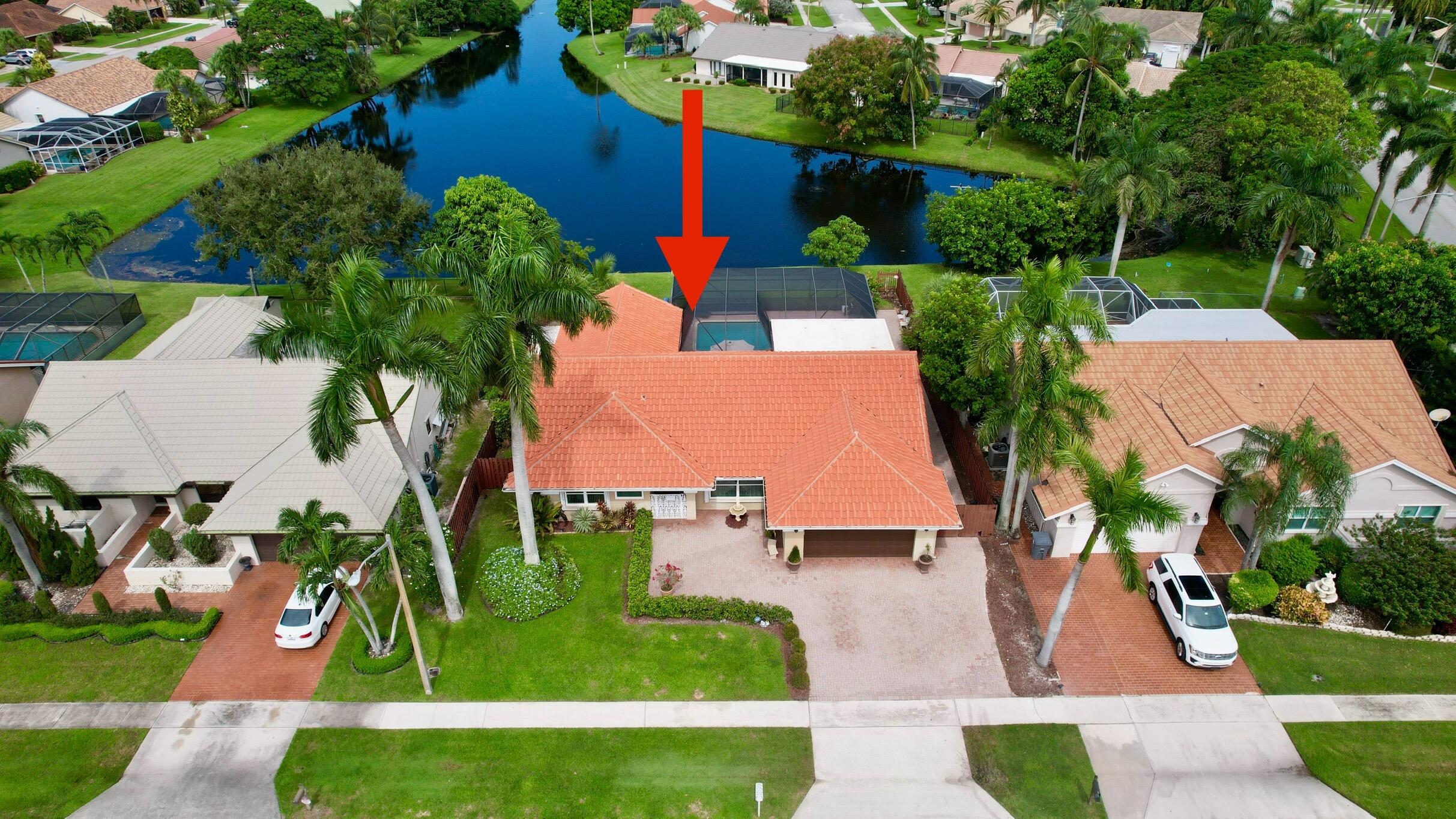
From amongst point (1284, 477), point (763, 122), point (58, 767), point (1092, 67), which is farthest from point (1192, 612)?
point (763, 122)

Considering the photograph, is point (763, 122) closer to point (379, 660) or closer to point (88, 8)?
point (379, 660)

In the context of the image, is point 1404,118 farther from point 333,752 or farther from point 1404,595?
point 333,752

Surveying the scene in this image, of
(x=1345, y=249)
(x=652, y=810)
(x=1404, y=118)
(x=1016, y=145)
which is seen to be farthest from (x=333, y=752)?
(x=1016, y=145)

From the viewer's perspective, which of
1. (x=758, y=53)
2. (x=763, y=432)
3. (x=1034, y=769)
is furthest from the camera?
(x=758, y=53)

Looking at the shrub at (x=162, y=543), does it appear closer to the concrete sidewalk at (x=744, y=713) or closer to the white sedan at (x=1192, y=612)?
the concrete sidewalk at (x=744, y=713)

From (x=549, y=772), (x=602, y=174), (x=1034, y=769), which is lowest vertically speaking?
(x=602, y=174)

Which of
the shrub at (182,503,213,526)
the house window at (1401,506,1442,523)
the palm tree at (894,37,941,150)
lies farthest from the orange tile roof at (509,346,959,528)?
the palm tree at (894,37,941,150)
